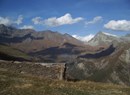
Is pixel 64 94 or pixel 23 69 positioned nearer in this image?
pixel 64 94

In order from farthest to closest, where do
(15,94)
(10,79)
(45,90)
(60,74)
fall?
(60,74) → (10,79) → (45,90) → (15,94)

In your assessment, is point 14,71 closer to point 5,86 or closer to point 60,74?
point 60,74

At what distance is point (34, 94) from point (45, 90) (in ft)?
9.05

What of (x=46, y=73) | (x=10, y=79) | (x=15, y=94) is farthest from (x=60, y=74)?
(x=15, y=94)

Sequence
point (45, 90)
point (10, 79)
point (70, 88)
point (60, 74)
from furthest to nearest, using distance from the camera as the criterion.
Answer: point (60, 74)
point (10, 79)
point (70, 88)
point (45, 90)

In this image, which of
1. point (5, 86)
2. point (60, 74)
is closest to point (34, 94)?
point (5, 86)

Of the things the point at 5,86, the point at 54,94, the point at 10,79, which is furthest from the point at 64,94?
the point at 10,79

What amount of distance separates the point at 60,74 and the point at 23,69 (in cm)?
682

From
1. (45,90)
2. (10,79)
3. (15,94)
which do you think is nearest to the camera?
(15,94)

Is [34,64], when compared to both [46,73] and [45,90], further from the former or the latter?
[45,90]

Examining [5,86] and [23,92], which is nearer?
[23,92]

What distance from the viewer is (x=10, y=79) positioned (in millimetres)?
38938

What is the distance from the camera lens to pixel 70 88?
35.4m

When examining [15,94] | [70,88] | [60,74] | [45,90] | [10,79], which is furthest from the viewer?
[60,74]
